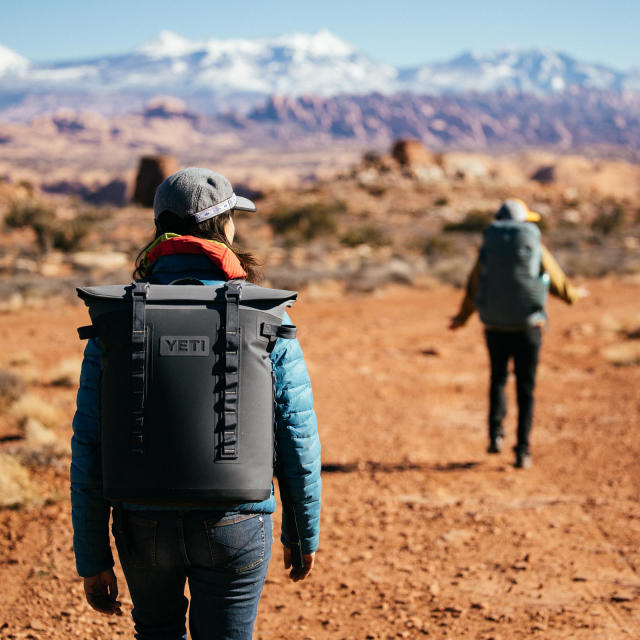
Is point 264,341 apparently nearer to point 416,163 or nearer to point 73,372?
point 73,372

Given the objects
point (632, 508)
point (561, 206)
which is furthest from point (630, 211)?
point (632, 508)

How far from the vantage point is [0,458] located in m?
5.04

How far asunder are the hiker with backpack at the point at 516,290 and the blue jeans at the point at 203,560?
131 inches

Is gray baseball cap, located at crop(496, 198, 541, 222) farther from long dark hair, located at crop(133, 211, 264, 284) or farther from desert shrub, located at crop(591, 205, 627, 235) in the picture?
desert shrub, located at crop(591, 205, 627, 235)

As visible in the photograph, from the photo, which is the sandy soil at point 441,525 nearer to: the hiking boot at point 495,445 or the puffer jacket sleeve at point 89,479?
the hiking boot at point 495,445

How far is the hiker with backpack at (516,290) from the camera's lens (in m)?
4.93

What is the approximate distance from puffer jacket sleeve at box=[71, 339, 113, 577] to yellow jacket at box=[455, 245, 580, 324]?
3646 mm

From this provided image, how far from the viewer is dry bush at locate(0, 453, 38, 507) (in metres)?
4.75

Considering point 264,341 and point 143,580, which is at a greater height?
point 264,341

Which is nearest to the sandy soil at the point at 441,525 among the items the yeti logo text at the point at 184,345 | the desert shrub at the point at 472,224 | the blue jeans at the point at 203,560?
the blue jeans at the point at 203,560

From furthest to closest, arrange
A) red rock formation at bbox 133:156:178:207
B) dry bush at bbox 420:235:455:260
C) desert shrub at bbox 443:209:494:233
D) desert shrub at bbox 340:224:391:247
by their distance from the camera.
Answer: red rock formation at bbox 133:156:178:207
desert shrub at bbox 443:209:494:233
desert shrub at bbox 340:224:391:247
dry bush at bbox 420:235:455:260

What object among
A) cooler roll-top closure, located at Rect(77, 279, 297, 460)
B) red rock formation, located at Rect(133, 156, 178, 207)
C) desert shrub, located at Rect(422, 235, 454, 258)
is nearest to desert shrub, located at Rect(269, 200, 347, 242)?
desert shrub, located at Rect(422, 235, 454, 258)

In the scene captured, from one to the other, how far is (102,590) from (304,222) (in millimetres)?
25472

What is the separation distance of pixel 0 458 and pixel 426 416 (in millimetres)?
3754
